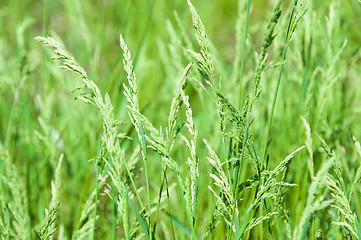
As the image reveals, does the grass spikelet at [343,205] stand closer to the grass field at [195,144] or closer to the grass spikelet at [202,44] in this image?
the grass field at [195,144]

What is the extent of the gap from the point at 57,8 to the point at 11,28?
2.28 feet

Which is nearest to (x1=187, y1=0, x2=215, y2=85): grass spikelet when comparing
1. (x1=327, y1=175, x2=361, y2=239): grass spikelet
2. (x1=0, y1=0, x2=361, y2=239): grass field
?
(x1=0, y1=0, x2=361, y2=239): grass field

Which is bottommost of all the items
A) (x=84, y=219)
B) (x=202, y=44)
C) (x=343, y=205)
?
(x=343, y=205)

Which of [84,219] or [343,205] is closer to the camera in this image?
[343,205]

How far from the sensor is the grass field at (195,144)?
843mm

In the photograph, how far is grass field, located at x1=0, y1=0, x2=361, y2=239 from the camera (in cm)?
84


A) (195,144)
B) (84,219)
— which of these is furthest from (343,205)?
(84,219)

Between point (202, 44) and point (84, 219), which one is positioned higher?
point (202, 44)

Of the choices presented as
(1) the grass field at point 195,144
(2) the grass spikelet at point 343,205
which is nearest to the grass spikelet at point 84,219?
(1) the grass field at point 195,144

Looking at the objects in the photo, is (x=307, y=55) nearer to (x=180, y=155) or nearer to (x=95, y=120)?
(x=180, y=155)

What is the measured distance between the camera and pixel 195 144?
0.85m

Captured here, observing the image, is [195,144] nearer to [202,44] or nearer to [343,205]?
[202,44]

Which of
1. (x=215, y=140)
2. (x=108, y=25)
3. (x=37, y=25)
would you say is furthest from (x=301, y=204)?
(x=37, y=25)

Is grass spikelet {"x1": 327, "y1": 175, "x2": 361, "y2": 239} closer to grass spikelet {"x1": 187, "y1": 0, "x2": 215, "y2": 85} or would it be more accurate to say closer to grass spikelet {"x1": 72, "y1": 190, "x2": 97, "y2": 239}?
grass spikelet {"x1": 187, "y1": 0, "x2": 215, "y2": 85}
